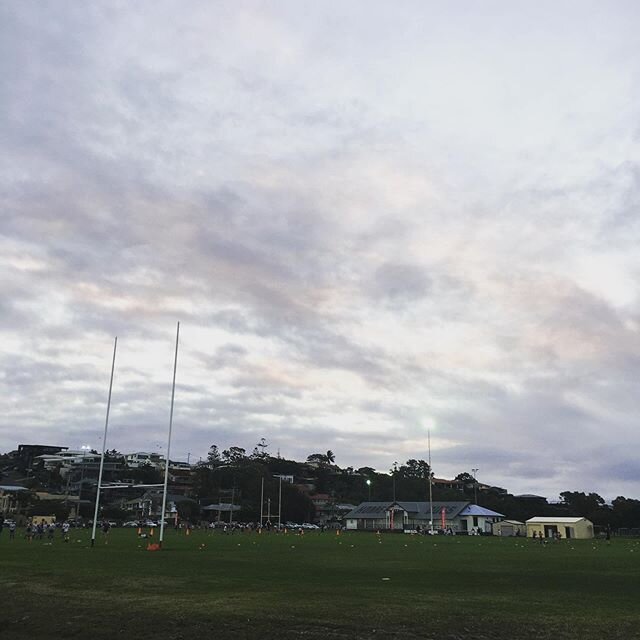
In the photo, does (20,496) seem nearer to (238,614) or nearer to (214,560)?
(214,560)

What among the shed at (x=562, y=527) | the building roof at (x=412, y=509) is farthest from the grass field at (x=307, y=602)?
the building roof at (x=412, y=509)

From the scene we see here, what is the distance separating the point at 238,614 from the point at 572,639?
7.41m

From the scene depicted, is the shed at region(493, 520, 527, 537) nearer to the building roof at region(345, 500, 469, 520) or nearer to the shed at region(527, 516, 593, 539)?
the building roof at region(345, 500, 469, 520)

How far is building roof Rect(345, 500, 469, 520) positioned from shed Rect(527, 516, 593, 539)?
35.2 metres

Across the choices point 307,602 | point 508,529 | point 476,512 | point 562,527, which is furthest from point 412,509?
point 307,602

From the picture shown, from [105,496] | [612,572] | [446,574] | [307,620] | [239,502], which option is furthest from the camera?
[105,496]

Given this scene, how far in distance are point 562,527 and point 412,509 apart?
51738 mm

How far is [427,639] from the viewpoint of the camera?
13281mm

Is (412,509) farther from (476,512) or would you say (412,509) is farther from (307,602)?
(307,602)

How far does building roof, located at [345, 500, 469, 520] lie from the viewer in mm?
138750

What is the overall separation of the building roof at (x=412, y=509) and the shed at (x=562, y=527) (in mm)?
35203

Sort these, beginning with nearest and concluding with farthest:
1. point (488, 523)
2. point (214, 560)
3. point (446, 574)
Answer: point (446, 574), point (214, 560), point (488, 523)

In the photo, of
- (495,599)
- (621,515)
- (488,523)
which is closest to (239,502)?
(488,523)

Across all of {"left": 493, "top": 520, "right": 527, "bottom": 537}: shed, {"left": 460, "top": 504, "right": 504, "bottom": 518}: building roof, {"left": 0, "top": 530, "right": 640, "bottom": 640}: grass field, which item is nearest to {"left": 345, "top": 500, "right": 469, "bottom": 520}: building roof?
{"left": 460, "top": 504, "right": 504, "bottom": 518}: building roof
